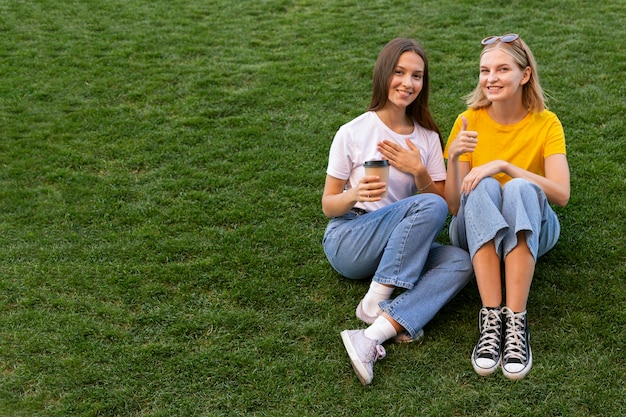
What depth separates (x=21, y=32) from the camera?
9.29 m

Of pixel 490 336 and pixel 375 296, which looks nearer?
pixel 490 336

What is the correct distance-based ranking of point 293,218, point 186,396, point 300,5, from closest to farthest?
point 186,396, point 293,218, point 300,5

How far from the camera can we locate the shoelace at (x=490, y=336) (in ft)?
11.6

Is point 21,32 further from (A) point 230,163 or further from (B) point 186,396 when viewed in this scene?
(B) point 186,396

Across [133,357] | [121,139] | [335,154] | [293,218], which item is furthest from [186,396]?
[121,139]

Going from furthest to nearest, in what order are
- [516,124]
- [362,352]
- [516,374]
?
[516,124], [362,352], [516,374]

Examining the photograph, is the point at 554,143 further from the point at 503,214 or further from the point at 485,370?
the point at 485,370

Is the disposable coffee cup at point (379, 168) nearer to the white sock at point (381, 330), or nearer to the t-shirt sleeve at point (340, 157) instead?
the t-shirt sleeve at point (340, 157)

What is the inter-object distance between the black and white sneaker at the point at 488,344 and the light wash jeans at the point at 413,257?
28 centimetres

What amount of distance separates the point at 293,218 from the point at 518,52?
202 centimetres

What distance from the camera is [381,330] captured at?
371 centimetres

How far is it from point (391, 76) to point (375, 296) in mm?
1271

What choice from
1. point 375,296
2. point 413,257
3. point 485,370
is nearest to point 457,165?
point 413,257

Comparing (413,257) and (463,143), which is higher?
(463,143)
